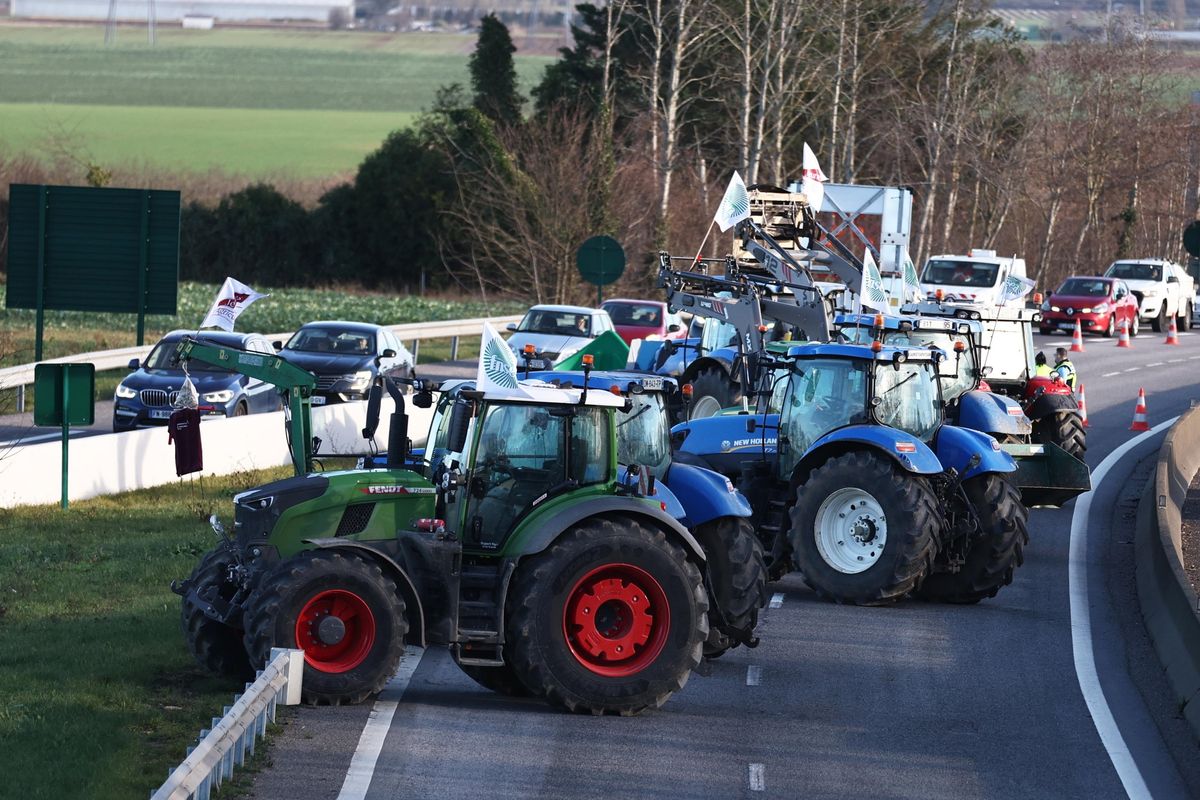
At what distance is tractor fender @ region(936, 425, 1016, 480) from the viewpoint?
16562mm

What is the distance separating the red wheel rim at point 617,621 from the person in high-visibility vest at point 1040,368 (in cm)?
1405

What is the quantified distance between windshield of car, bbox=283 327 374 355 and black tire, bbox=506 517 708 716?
1972cm

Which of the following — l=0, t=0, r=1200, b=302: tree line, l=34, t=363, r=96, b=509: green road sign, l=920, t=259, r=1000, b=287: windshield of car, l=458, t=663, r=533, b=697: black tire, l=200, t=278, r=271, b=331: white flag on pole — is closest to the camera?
l=458, t=663, r=533, b=697: black tire

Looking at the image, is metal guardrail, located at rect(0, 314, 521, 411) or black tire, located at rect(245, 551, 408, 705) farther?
metal guardrail, located at rect(0, 314, 521, 411)

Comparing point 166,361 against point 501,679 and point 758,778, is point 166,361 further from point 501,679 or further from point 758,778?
point 758,778

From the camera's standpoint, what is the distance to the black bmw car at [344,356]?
98.2 ft

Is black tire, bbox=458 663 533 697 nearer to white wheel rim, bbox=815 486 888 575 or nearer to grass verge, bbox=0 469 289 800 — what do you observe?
grass verge, bbox=0 469 289 800

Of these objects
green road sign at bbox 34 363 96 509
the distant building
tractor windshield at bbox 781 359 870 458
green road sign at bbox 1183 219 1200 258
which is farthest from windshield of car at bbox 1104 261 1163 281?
the distant building

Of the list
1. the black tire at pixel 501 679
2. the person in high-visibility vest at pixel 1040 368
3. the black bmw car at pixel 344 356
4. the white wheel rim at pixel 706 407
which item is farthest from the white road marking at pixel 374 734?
the black bmw car at pixel 344 356

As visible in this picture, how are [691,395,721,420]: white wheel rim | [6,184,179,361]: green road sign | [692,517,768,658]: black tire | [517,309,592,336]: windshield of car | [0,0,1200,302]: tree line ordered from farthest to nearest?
1. [0,0,1200,302]: tree line
2. [517,309,592,336]: windshield of car
3. [6,184,179,361]: green road sign
4. [691,395,721,420]: white wheel rim
5. [692,517,768,658]: black tire

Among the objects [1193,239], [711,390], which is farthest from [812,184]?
[1193,239]

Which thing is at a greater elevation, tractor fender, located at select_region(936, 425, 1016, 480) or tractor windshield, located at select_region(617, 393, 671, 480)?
tractor windshield, located at select_region(617, 393, 671, 480)

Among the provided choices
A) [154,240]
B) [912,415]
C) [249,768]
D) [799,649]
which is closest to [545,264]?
[154,240]

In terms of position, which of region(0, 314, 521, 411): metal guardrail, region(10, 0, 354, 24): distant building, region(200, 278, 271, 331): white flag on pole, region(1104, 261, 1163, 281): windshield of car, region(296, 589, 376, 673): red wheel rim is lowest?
region(296, 589, 376, 673): red wheel rim
